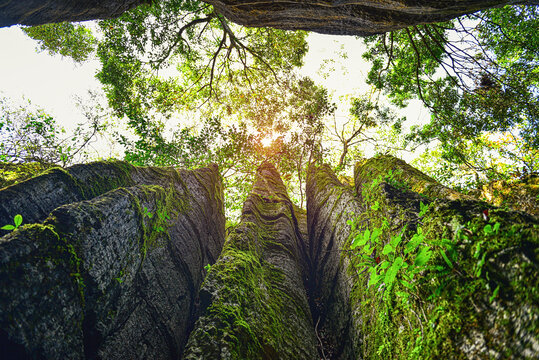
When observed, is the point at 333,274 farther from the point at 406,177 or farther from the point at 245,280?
the point at 406,177

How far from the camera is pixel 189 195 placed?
607 centimetres

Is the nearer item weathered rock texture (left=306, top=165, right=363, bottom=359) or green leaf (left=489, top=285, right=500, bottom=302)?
green leaf (left=489, top=285, right=500, bottom=302)

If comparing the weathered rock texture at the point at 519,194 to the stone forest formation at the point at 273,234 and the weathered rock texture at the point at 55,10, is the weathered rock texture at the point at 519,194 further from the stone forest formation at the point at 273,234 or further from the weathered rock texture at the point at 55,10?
the weathered rock texture at the point at 55,10

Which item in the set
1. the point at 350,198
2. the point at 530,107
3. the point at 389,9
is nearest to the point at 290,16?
the point at 389,9

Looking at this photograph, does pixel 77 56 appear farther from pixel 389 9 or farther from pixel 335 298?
pixel 335 298

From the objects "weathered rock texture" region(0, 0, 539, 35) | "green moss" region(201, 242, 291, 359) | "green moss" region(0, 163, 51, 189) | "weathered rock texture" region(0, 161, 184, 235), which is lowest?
"green moss" region(201, 242, 291, 359)

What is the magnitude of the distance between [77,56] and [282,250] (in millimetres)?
13943

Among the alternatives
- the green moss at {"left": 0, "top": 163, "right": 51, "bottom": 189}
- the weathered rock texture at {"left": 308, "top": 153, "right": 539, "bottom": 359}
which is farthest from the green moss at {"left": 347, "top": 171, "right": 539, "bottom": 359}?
the green moss at {"left": 0, "top": 163, "right": 51, "bottom": 189}

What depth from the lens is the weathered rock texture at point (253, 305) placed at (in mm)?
2365

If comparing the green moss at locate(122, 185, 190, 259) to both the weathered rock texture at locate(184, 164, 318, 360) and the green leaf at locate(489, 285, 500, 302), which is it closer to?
the weathered rock texture at locate(184, 164, 318, 360)

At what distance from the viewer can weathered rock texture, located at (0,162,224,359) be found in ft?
6.21

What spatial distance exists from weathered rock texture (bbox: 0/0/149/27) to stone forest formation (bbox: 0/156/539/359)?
2.30 m

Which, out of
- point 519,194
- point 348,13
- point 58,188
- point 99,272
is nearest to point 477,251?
point 99,272

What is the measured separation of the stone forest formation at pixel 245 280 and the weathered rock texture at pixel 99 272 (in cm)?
1
